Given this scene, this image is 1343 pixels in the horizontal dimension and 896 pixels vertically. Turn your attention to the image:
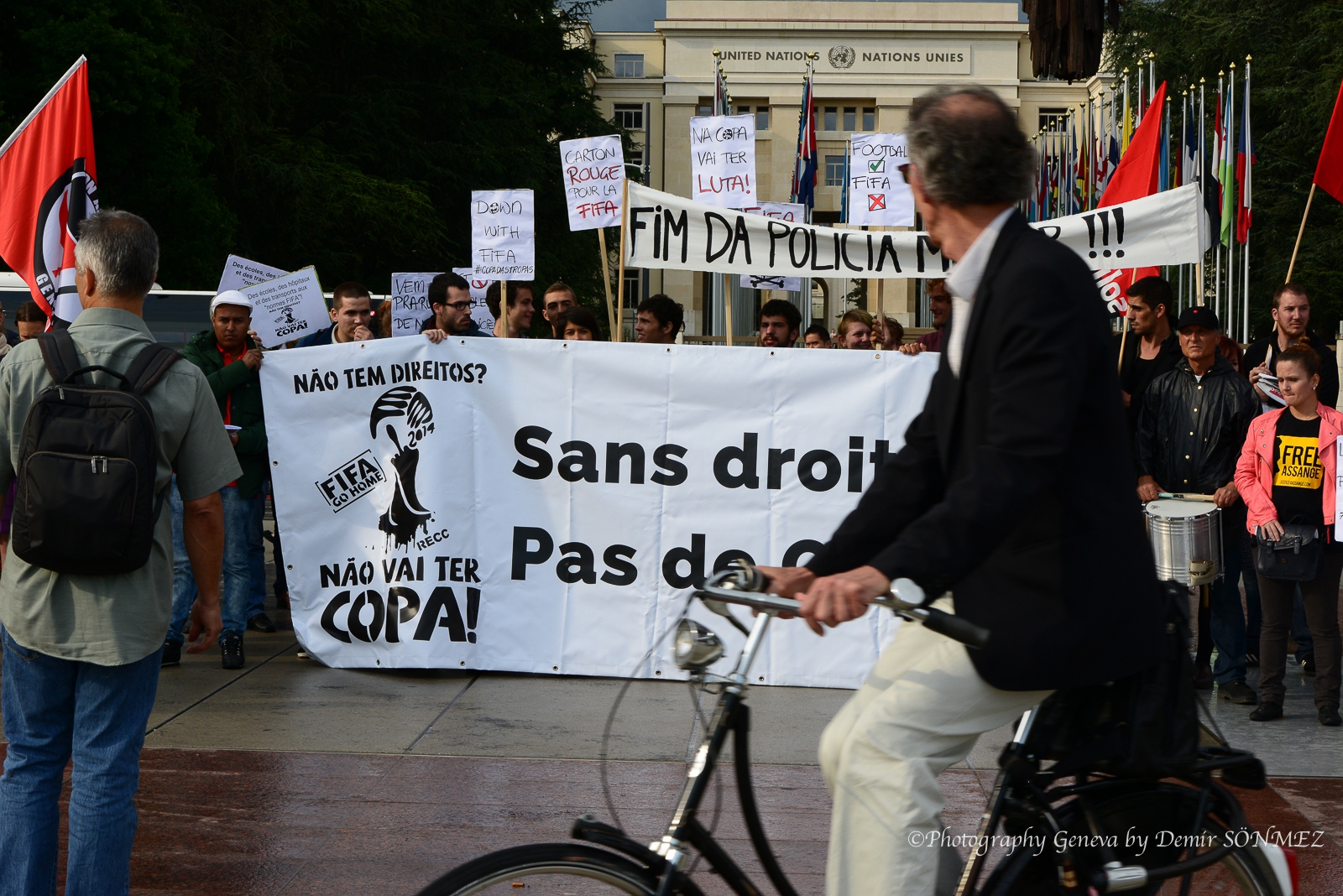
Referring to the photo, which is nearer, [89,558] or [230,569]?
[89,558]

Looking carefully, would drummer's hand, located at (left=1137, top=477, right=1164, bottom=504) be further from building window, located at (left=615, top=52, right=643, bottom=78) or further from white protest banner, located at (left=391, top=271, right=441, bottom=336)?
building window, located at (left=615, top=52, right=643, bottom=78)

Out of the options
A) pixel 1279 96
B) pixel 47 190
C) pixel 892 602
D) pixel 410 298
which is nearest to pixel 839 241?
pixel 47 190

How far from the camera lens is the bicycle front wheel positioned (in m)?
2.26

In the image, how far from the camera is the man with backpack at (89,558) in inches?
123

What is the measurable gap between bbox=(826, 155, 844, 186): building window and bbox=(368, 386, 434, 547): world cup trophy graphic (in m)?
66.1

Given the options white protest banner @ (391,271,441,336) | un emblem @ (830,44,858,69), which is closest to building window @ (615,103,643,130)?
un emblem @ (830,44,858,69)

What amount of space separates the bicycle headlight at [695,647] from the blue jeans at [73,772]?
1565 millimetres

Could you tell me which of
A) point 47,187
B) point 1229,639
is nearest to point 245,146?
point 47,187

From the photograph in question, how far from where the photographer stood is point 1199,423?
22.8 ft

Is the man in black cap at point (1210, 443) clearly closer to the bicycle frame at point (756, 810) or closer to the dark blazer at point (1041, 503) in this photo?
the bicycle frame at point (756, 810)

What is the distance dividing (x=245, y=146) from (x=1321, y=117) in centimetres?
2298

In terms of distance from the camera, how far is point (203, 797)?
4789 mm

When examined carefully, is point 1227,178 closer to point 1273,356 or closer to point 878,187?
point 878,187

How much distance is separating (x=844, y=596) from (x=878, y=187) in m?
10.1
